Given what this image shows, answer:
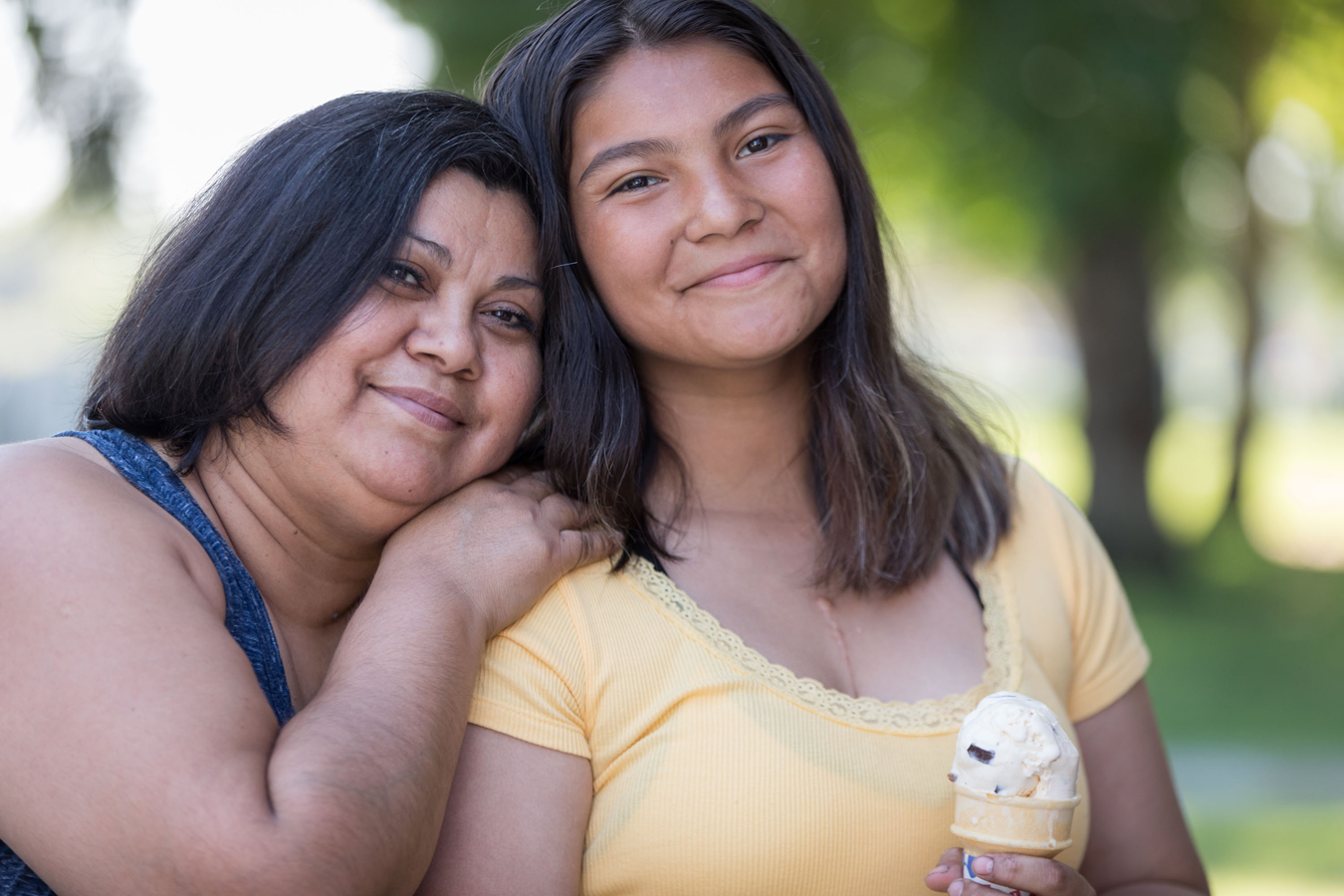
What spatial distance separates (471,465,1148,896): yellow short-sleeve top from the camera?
6.97ft

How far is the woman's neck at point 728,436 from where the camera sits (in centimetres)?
277

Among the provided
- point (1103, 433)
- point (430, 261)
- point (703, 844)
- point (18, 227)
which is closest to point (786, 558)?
point (703, 844)

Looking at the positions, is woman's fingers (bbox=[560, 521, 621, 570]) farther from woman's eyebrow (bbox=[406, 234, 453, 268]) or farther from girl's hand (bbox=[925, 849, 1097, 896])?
girl's hand (bbox=[925, 849, 1097, 896])

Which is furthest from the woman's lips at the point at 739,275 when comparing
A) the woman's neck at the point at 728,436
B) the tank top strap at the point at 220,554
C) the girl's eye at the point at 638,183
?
the tank top strap at the point at 220,554

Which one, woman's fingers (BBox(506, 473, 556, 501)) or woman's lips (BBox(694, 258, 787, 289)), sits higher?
woman's lips (BBox(694, 258, 787, 289))

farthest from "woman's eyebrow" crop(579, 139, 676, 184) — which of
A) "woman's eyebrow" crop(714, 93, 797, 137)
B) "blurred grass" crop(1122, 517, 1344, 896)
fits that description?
"blurred grass" crop(1122, 517, 1344, 896)

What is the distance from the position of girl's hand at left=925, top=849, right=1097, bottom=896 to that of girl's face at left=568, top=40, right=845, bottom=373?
42.2 inches

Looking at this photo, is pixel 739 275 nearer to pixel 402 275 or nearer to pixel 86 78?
pixel 402 275

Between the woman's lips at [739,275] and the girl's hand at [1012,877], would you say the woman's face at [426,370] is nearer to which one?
the woman's lips at [739,275]

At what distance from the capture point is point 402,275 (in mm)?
2223

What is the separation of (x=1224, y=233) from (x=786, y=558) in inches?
587

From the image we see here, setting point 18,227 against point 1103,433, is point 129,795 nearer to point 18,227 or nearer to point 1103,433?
point 18,227

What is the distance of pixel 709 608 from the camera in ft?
7.97

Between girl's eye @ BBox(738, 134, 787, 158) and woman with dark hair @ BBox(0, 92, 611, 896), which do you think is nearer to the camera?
woman with dark hair @ BBox(0, 92, 611, 896)
